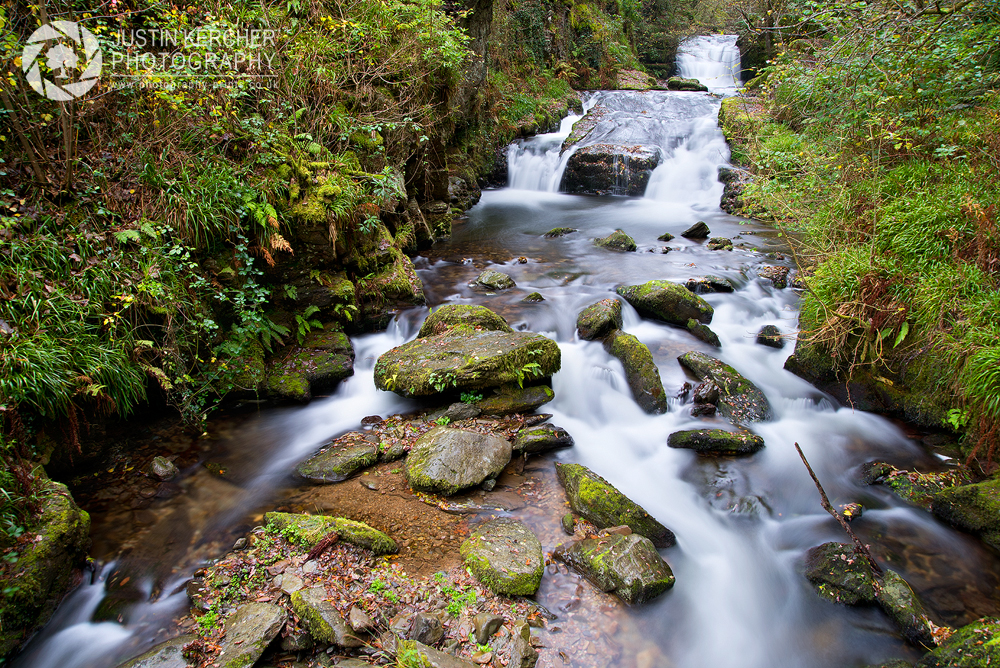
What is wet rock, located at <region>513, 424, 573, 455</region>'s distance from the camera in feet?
17.1

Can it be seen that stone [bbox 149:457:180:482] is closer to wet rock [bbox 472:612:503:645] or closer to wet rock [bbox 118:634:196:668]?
wet rock [bbox 118:634:196:668]

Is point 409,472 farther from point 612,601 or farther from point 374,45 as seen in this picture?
point 374,45

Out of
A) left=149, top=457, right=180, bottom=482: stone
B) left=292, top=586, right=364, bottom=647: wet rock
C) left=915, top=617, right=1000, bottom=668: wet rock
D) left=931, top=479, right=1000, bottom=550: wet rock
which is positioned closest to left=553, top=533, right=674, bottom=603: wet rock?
left=915, top=617, right=1000, bottom=668: wet rock

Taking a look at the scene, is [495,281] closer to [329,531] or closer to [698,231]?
[329,531]

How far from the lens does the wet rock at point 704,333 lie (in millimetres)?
7254

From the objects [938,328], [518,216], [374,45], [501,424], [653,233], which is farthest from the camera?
[518,216]

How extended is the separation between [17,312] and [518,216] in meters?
11.5

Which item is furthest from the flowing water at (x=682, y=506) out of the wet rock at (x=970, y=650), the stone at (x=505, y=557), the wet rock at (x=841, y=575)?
the wet rock at (x=970, y=650)

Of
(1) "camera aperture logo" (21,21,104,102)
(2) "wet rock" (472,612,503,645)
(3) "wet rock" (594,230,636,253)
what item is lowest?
(2) "wet rock" (472,612,503,645)

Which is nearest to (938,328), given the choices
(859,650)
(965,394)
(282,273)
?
(965,394)

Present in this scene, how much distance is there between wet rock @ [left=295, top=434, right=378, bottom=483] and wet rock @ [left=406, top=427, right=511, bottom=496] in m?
0.48

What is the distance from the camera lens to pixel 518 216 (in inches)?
558

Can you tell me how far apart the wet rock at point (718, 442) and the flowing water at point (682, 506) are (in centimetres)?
13

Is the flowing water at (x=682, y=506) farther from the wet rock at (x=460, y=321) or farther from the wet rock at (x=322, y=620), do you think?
the wet rock at (x=322, y=620)
